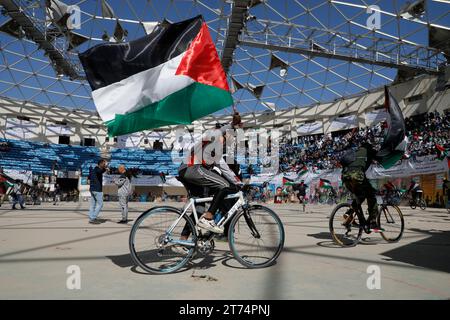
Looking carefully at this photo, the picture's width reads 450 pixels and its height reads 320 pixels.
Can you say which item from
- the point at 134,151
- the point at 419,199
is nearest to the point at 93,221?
the point at 419,199

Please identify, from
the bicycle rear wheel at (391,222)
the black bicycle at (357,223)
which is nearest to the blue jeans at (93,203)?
the black bicycle at (357,223)

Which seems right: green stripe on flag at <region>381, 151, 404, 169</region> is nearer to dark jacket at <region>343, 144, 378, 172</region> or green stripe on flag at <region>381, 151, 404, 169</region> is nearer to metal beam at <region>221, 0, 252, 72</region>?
dark jacket at <region>343, 144, 378, 172</region>

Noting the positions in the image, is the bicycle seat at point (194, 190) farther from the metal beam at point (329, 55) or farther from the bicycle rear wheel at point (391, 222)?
the metal beam at point (329, 55)

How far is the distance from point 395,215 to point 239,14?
16.6 meters

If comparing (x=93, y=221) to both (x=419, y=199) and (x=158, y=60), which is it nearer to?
(x=158, y=60)

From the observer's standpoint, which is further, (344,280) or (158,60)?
(158,60)

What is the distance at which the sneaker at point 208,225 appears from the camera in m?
4.10

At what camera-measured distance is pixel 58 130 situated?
141ft

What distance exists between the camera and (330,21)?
86.7ft

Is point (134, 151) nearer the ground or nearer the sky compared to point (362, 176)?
nearer the sky

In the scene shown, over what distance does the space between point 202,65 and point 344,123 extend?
1378 inches

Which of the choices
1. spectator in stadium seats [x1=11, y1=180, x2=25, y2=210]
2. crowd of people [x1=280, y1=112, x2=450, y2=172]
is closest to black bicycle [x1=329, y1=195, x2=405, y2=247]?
crowd of people [x1=280, y1=112, x2=450, y2=172]

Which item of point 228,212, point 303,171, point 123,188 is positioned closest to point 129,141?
point 303,171
